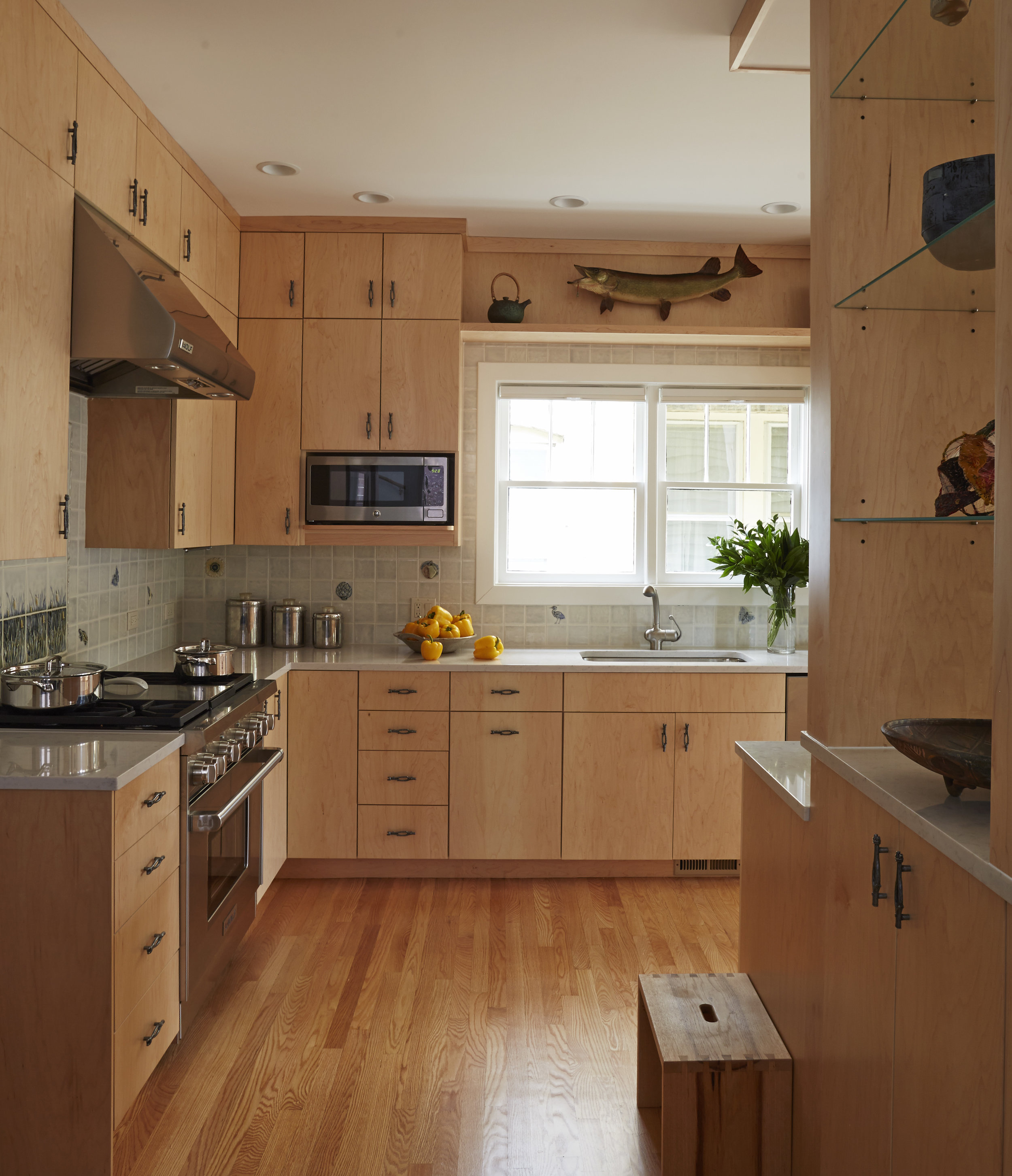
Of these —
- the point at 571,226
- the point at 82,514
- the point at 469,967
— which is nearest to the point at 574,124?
the point at 571,226

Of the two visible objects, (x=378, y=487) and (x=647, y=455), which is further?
(x=647, y=455)

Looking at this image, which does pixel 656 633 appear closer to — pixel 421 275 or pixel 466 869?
pixel 466 869

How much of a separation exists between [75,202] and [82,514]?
1.22 m

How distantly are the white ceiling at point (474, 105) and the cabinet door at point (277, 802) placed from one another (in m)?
1.92

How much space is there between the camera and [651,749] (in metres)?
3.89

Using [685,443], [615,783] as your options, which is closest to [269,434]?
[685,443]

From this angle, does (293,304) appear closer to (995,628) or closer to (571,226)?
(571,226)

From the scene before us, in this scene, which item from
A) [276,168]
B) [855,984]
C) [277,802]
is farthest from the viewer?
[277,802]

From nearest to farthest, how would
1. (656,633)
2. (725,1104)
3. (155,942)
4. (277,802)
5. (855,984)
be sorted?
(855,984)
(725,1104)
(155,942)
(277,802)
(656,633)

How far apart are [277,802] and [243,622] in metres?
0.91

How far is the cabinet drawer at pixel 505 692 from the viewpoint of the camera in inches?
152

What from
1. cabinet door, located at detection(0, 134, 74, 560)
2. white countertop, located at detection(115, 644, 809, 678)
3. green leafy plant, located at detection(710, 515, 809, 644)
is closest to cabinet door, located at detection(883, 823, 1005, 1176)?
cabinet door, located at detection(0, 134, 74, 560)

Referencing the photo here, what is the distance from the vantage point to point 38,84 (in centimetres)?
227

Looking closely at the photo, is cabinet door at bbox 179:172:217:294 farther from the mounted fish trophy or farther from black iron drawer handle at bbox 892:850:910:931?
black iron drawer handle at bbox 892:850:910:931
